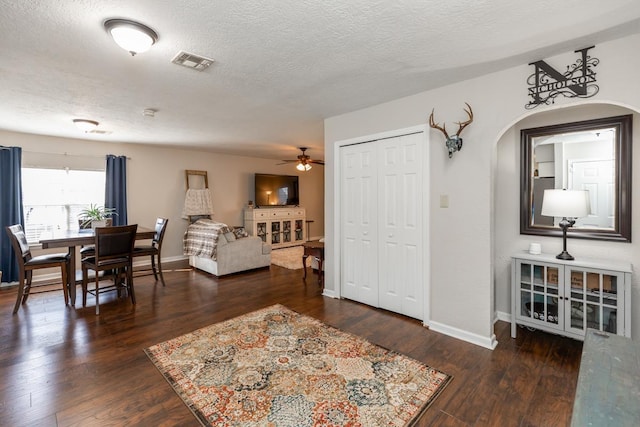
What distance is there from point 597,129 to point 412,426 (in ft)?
9.24

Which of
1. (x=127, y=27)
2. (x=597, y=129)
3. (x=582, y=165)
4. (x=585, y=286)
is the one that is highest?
(x=127, y=27)

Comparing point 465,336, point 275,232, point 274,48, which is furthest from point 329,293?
point 275,232

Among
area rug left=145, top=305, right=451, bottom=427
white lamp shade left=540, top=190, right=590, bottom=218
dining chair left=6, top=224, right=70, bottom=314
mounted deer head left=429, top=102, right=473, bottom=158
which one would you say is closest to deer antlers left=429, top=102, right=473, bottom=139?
mounted deer head left=429, top=102, right=473, bottom=158

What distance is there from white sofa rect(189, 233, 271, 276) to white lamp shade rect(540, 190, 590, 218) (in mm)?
4302

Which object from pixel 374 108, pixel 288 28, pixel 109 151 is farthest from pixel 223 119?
pixel 109 151

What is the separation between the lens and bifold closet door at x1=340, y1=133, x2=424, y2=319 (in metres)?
3.17

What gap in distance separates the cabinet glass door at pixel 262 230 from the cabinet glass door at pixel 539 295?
5777 mm

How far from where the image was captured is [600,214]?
8.37ft

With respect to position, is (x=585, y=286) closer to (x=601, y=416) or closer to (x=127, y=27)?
(x=601, y=416)

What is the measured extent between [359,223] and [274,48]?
2.20m

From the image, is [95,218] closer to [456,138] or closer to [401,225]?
[401,225]

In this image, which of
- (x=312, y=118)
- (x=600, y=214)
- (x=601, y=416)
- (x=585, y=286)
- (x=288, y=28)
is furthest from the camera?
(x=312, y=118)

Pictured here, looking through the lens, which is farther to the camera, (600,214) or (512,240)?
(512,240)

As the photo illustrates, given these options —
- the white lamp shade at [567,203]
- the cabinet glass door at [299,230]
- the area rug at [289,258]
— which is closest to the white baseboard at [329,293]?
the area rug at [289,258]
